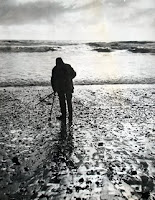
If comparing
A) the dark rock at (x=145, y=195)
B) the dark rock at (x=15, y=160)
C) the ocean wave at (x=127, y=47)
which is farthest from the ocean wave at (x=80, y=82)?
the ocean wave at (x=127, y=47)

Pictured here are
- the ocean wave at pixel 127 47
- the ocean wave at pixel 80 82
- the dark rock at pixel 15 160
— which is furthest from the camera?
the ocean wave at pixel 127 47

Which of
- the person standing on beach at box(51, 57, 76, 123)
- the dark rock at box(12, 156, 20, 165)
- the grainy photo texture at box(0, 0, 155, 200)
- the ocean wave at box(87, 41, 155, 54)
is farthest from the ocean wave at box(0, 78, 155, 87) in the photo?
the ocean wave at box(87, 41, 155, 54)

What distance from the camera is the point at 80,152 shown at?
270 inches

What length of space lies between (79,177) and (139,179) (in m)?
1.18

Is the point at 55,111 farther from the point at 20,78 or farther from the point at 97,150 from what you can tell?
the point at 20,78

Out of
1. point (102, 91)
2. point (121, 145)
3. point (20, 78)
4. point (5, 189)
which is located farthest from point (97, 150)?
point (20, 78)

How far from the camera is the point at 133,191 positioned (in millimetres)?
4953

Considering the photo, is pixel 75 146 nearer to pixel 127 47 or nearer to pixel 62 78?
pixel 62 78

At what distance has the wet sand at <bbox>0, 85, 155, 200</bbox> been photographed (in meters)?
5.04

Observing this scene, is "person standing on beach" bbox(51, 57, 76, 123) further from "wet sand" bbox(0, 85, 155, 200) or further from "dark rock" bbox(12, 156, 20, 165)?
"dark rock" bbox(12, 156, 20, 165)

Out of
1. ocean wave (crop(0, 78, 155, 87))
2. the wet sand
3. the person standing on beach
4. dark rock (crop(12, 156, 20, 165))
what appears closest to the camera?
the wet sand

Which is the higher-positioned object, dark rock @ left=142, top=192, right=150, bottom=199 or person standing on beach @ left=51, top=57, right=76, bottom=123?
person standing on beach @ left=51, top=57, right=76, bottom=123

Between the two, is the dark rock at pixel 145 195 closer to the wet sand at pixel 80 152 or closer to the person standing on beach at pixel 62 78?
the wet sand at pixel 80 152

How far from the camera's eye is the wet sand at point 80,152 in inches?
198
